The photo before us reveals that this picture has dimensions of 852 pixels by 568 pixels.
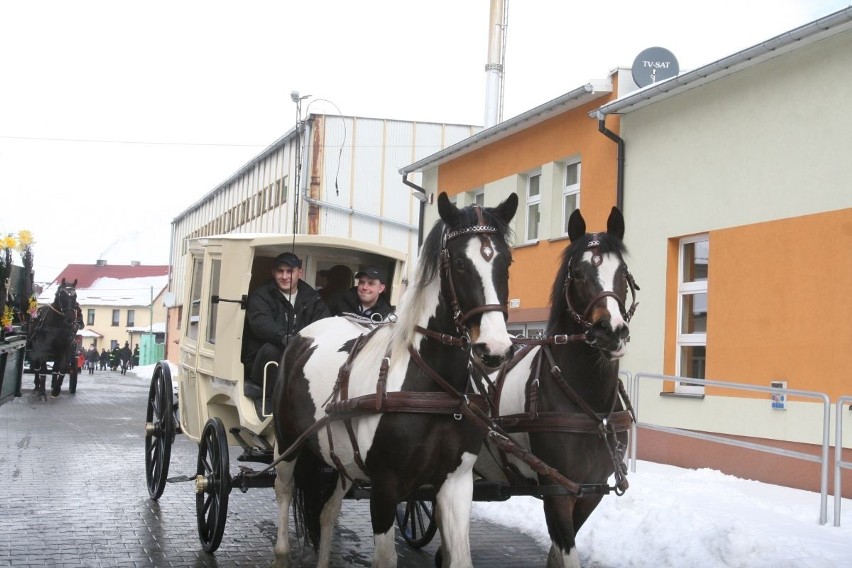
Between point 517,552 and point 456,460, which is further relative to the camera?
point 517,552

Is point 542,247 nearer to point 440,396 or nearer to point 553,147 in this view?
point 553,147

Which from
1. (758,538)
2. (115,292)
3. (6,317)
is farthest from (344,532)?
(115,292)

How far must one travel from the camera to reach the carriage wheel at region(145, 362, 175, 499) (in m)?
8.84

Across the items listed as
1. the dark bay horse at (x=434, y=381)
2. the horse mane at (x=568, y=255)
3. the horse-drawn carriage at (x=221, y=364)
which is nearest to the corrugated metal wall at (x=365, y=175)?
the horse-drawn carriage at (x=221, y=364)

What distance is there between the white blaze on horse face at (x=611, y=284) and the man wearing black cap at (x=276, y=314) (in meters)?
2.66

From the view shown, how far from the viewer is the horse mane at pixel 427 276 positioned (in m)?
5.05

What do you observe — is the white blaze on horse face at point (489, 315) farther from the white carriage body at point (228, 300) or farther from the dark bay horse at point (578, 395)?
the white carriage body at point (228, 300)

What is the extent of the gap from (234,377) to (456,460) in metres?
3.00

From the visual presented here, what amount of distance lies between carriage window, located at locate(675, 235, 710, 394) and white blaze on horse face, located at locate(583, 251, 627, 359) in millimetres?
8462

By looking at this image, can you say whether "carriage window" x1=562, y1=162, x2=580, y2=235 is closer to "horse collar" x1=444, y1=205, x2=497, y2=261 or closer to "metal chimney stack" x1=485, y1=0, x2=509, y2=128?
"metal chimney stack" x1=485, y1=0, x2=509, y2=128

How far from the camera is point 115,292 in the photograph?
103m

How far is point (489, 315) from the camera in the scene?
183 inches

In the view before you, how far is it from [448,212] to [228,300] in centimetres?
317

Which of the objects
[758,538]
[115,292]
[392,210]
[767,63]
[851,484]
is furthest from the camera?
[115,292]
